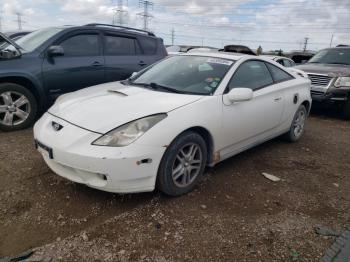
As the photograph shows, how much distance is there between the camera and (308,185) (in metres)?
3.92

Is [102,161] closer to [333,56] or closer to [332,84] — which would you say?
[332,84]

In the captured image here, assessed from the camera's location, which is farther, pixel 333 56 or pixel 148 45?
pixel 333 56

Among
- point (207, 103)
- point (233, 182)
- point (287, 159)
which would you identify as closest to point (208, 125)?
point (207, 103)

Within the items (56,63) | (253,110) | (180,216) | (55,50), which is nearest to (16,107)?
(56,63)

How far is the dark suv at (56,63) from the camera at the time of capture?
511 centimetres

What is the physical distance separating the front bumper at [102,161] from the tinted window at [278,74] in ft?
8.20

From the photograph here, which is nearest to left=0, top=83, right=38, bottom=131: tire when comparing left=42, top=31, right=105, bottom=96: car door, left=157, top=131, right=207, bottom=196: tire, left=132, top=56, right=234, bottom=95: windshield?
left=42, top=31, right=105, bottom=96: car door

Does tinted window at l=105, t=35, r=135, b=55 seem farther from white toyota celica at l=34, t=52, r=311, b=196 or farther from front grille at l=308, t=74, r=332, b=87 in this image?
front grille at l=308, t=74, r=332, b=87

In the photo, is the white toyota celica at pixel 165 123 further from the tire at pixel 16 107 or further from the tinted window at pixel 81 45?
the tinted window at pixel 81 45

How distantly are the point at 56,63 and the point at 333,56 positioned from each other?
7.14 m

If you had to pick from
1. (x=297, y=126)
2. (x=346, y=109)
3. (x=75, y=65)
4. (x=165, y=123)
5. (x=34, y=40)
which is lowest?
(x=346, y=109)

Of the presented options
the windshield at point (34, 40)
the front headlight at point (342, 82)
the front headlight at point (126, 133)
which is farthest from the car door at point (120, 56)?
the front headlight at point (342, 82)

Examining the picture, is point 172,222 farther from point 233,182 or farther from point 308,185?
point 308,185

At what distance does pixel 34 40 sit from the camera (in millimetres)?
5762
